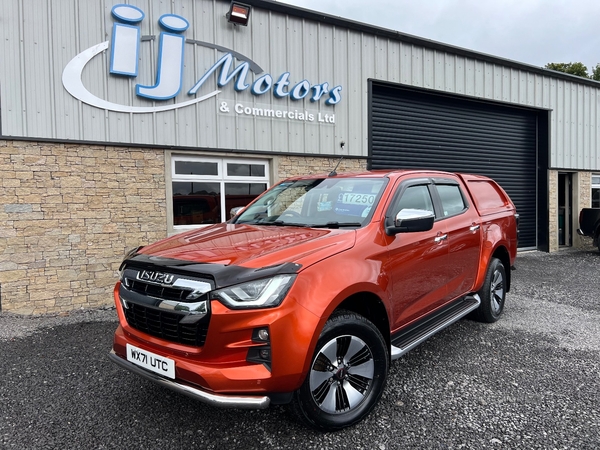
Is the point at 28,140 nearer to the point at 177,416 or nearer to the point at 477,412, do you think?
the point at 177,416

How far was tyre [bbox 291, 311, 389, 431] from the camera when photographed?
2.51 meters

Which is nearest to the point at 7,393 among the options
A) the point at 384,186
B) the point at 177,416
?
the point at 177,416

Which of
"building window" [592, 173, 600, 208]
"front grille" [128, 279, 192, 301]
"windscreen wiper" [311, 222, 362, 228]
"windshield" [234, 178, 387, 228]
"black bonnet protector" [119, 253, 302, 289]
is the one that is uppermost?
"building window" [592, 173, 600, 208]

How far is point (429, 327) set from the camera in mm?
3498

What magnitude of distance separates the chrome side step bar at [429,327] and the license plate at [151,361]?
5.06 feet

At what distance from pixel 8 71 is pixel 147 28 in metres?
2.10

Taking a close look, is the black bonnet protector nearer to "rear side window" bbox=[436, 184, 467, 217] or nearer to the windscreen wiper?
the windscreen wiper

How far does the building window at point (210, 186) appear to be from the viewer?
7.07m

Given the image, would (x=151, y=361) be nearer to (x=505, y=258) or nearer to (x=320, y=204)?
(x=320, y=204)

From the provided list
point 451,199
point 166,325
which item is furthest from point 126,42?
point 166,325

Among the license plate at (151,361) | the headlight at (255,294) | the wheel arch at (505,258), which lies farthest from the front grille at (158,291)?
the wheel arch at (505,258)

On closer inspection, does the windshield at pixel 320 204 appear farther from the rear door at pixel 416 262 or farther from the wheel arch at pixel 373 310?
the wheel arch at pixel 373 310

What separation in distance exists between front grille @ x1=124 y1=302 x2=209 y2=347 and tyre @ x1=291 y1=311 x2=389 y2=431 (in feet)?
2.24

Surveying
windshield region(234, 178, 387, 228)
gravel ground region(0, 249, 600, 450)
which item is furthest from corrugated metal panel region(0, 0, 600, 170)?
windshield region(234, 178, 387, 228)
